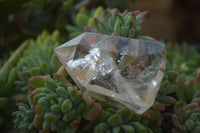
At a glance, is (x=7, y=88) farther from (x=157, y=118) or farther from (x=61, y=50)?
(x=157, y=118)

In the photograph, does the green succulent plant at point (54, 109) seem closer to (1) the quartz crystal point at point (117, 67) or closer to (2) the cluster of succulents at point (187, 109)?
(1) the quartz crystal point at point (117, 67)

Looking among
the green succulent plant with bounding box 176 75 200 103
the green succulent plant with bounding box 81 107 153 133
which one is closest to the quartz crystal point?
the green succulent plant with bounding box 81 107 153 133

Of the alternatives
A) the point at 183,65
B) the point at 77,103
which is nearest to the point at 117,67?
the point at 77,103

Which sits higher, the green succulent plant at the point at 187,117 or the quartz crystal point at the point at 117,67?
the quartz crystal point at the point at 117,67

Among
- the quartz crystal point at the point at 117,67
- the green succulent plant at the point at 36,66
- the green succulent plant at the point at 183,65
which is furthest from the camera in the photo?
the green succulent plant at the point at 183,65

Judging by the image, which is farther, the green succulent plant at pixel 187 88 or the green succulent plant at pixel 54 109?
the green succulent plant at pixel 187 88

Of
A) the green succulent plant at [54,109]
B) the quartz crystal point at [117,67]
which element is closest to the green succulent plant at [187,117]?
the quartz crystal point at [117,67]

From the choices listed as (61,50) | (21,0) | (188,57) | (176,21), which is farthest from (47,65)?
(176,21)
